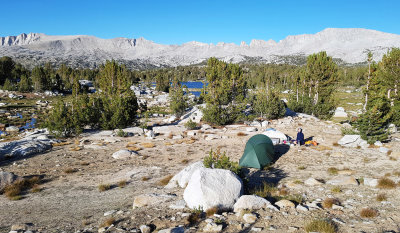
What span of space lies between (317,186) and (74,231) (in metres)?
12.6

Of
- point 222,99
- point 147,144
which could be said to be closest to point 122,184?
point 147,144

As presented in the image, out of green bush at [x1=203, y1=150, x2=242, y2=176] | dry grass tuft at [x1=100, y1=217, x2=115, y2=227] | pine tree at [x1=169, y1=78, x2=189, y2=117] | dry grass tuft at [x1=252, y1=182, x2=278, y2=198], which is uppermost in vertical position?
pine tree at [x1=169, y1=78, x2=189, y2=117]

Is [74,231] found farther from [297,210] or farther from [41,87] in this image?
[41,87]

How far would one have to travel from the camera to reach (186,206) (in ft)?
35.2

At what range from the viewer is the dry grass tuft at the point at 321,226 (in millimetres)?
7902

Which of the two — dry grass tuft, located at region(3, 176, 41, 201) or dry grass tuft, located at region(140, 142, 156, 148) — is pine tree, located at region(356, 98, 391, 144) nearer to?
dry grass tuft, located at region(140, 142, 156, 148)

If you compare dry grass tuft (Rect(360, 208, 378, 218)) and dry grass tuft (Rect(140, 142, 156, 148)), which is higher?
dry grass tuft (Rect(360, 208, 378, 218))

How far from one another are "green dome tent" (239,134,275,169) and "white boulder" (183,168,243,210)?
684 centimetres

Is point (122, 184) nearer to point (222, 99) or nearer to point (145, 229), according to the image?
point (145, 229)

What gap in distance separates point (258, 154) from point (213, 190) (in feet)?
28.1

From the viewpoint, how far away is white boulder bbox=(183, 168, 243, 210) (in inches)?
407

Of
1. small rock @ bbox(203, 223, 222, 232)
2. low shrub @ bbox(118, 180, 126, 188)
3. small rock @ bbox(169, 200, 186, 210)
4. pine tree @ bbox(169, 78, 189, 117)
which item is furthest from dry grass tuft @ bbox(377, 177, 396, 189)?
pine tree @ bbox(169, 78, 189, 117)

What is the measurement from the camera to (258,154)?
59.5ft

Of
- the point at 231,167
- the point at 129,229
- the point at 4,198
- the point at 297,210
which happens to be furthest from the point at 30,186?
the point at 297,210
